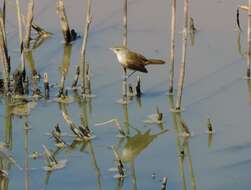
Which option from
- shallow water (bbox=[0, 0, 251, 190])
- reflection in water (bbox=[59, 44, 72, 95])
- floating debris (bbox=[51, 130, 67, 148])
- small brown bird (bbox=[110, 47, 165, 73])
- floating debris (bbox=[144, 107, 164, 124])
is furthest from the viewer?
reflection in water (bbox=[59, 44, 72, 95])

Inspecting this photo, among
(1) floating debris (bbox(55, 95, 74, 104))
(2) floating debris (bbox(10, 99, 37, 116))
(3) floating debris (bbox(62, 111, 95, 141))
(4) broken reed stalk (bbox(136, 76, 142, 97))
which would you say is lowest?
(3) floating debris (bbox(62, 111, 95, 141))

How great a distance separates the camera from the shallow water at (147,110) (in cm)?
754

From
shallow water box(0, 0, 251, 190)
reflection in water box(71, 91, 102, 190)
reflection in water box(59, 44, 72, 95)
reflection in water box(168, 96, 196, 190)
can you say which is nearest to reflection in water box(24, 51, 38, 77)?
shallow water box(0, 0, 251, 190)

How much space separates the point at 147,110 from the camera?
9133 mm

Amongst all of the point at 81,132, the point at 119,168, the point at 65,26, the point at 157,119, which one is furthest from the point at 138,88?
the point at 65,26

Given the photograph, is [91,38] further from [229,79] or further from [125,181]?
[125,181]

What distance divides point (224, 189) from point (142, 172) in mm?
766

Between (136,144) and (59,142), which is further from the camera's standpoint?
(136,144)

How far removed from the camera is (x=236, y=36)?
37.9 feet

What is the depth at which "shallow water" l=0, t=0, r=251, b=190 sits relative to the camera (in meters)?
7.54

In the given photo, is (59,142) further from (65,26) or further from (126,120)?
(65,26)

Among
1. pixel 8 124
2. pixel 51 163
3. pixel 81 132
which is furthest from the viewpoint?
pixel 8 124

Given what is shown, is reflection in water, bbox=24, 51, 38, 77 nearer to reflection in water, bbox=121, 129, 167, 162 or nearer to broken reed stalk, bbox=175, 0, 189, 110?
broken reed stalk, bbox=175, 0, 189, 110

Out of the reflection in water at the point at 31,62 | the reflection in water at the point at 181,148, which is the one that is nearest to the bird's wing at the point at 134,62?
the reflection in water at the point at 181,148
